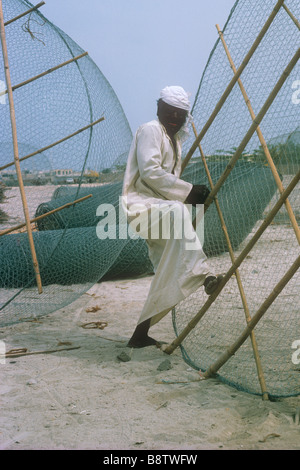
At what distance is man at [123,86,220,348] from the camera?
10.6 ft

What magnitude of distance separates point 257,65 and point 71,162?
165 cm

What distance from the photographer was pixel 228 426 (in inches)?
97.0

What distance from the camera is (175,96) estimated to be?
3.42 metres

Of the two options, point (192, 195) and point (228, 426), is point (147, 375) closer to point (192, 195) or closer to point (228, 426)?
point (228, 426)

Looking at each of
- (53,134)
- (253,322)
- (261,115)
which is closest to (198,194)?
(261,115)

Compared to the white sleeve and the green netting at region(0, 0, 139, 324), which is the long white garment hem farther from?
the green netting at region(0, 0, 139, 324)

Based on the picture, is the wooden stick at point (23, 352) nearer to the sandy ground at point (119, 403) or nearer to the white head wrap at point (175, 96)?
the sandy ground at point (119, 403)

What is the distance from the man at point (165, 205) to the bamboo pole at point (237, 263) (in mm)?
88

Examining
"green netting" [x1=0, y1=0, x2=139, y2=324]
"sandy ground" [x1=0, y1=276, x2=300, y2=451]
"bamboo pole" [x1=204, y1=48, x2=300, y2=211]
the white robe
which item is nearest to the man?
the white robe

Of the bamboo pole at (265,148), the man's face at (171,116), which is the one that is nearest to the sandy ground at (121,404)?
the bamboo pole at (265,148)

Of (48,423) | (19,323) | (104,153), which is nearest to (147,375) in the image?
(48,423)

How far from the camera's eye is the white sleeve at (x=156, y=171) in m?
3.36

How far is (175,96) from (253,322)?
151 cm

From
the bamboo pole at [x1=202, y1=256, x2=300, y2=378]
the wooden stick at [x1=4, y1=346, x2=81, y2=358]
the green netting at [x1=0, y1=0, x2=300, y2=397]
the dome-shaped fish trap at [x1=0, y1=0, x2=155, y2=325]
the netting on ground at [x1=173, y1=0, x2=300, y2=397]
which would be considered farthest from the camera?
the dome-shaped fish trap at [x1=0, y1=0, x2=155, y2=325]
